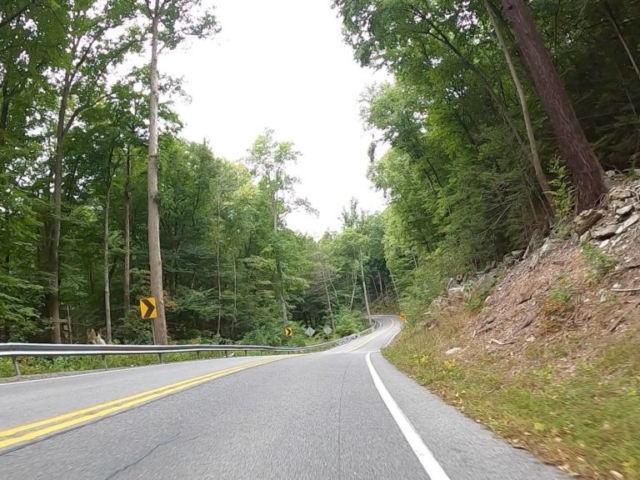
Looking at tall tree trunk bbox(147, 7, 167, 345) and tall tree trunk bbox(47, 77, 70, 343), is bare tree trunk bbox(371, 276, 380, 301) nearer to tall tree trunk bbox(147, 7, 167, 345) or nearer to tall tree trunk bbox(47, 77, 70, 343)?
tall tree trunk bbox(47, 77, 70, 343)

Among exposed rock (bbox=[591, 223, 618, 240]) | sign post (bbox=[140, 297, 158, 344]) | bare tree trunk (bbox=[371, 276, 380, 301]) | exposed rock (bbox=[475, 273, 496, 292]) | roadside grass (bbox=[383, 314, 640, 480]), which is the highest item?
bare tree trunk (bbox=[371, 276, 380, 301])

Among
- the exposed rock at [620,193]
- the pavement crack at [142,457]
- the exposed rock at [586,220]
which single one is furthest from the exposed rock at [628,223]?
the pavement crack at [142,457]

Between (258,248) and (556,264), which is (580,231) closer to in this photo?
(556,264)

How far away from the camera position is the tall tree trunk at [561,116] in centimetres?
1030

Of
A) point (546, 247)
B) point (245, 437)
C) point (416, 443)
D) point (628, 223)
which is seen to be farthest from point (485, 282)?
point (245, 437)

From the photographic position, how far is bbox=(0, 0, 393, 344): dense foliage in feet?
56.3

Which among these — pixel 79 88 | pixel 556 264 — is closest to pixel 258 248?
pixel 79 88

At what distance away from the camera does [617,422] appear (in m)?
4.02

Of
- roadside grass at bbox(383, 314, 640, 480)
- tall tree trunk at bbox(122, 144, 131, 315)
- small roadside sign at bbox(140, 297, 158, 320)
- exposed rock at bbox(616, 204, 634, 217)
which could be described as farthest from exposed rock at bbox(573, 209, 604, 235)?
tall tree trunk at bbox(122, 144, 131, 315)

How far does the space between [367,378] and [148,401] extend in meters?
4.58

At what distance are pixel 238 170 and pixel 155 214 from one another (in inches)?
1049

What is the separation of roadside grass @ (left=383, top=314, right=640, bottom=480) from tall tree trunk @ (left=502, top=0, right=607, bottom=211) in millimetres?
4224

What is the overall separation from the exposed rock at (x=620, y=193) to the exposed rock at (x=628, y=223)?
2.25 feet

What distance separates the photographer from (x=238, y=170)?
4397cm
